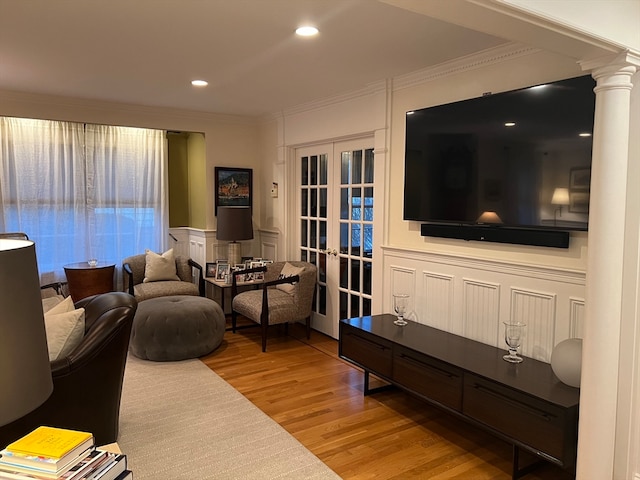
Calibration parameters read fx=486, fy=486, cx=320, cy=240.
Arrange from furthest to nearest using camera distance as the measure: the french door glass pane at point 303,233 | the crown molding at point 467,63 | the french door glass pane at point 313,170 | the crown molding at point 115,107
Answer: the french door glass pane at point 303,233
the french door glass pane at point 313,170
the crown molding at point 115,107
the crown molding at point 467,63

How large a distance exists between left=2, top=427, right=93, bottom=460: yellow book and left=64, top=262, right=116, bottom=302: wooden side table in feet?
12.5

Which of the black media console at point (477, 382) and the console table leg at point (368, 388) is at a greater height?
the black media console at point (477, 382)

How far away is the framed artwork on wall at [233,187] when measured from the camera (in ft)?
19.2

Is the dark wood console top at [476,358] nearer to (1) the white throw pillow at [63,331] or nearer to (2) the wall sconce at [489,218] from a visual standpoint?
(2) the wall sconce at [489,218]

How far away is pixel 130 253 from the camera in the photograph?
572 centimetres

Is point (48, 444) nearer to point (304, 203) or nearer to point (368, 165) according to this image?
point (368, 165)

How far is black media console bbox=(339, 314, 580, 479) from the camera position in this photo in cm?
233

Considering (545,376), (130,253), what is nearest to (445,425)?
(545,376)

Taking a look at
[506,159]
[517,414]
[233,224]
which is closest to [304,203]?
[233,224]

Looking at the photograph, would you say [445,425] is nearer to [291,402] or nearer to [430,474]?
[430,474]

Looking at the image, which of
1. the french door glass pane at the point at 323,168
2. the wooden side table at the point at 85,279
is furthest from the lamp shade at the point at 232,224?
the wooden side table at the point at 85,279

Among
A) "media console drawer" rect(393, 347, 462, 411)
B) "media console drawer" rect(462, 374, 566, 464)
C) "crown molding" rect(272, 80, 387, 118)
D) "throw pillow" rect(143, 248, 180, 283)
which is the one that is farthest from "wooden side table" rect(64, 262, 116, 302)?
"media console drawer" rect(462, 374, 566, 464)

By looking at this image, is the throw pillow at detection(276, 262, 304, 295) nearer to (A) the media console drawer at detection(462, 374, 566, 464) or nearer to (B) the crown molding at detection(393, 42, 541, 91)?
(B) the crown molding at detection(393, 42, 541, 91)

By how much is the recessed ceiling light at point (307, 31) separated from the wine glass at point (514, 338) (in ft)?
6.78
